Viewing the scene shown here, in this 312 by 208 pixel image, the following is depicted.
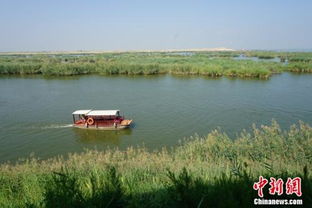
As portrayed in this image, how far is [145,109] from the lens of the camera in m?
17.2

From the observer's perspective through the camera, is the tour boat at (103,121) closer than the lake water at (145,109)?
No

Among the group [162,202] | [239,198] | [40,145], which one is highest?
[239,198]

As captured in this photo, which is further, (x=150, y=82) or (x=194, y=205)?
(x=150, y=82)

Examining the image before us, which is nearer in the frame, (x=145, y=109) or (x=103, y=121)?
(x=103, y=121)

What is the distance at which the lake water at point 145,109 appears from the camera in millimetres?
12117

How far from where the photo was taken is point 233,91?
22547 mm

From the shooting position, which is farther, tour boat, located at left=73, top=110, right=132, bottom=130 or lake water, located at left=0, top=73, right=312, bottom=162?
tour boat, located at left=73, top=110, right=132, bottom=130

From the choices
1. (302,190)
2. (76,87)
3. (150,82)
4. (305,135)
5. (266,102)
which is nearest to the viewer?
(302,190)

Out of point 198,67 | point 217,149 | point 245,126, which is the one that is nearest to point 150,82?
point 198,67

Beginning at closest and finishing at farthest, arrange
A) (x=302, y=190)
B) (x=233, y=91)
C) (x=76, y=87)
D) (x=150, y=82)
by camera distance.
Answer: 1. (x=302, y=190)
2. (x=233, y=91)
3. (x=76, y=87)
4. (x=150, y=82)

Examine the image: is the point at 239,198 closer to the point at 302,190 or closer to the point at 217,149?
the point at 302,190

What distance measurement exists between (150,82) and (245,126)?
1650cm

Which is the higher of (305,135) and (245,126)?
(305,135)

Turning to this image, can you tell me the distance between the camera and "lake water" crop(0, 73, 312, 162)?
12.1 meters
